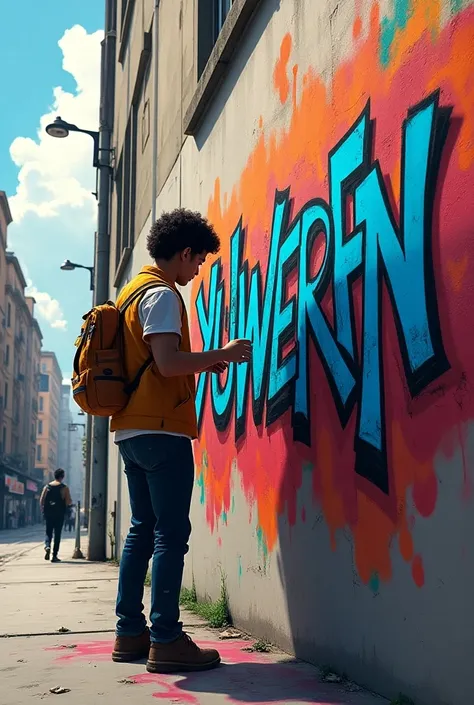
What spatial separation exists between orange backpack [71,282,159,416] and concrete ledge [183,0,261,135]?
208 cm

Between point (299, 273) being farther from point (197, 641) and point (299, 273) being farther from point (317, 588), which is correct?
point (197, 641)

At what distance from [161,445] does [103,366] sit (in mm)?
442

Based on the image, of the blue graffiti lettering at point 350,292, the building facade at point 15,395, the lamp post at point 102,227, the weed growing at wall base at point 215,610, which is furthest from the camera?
the building facade at point 15,395

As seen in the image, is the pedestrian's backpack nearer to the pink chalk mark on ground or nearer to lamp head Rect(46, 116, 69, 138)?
lamp head Rect(46, 116, 69, 138)

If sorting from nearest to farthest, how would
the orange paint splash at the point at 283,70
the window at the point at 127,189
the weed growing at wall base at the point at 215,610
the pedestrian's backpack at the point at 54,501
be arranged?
the orange paint splash at the point at 283,70 → the weed growing at wall base at the point at 215,610 → the window at the point at 127,189 → the pedestrian's backpack at the point at 54,501

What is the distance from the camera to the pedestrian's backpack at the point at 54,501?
14.2 m

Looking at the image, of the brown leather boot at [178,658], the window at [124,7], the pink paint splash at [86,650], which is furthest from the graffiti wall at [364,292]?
the window at [124,7]

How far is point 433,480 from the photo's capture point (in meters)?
2.41

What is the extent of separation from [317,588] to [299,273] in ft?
4.64

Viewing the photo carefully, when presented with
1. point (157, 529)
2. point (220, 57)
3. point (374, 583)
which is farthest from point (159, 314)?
point (220, 57)

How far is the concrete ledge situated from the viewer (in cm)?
460

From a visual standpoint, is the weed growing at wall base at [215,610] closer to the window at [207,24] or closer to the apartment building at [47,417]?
the window at [207,24]

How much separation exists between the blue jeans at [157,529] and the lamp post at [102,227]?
679cm

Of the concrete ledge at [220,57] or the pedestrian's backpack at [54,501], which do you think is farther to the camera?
the pedestrian's backpack at [54,501]
